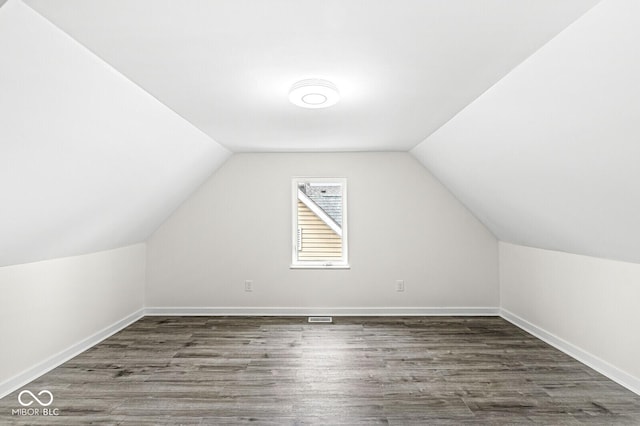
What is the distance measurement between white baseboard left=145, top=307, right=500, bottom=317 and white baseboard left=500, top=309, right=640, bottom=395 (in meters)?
0.52

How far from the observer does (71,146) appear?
2270mm

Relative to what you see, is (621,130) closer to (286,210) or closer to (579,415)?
(579,415)

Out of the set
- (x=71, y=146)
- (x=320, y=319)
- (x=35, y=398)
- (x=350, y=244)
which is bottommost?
(x=35, y=398)

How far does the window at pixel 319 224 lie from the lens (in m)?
4.92

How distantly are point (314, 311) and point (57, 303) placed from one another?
8.74ft

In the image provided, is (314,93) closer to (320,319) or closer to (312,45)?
(312,45)

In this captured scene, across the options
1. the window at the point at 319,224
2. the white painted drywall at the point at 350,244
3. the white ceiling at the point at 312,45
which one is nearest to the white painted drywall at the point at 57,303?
the white painted drywall at the point at 350,244

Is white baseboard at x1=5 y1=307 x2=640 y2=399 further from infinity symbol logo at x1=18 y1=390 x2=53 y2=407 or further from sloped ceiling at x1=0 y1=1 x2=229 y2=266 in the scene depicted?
sloped ceiling at x1=0 y1=1 x2=229 y2=266

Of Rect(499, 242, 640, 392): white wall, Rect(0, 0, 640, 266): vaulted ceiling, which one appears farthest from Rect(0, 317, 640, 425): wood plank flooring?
Rect(0, 0, 640, 266): vaulted ceiling

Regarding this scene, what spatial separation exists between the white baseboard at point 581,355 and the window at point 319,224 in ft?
6.97

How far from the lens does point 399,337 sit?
13.0 feet

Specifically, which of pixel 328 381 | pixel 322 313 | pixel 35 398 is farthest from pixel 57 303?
pixel 322 313

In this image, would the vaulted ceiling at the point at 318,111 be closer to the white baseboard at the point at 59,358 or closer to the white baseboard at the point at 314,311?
the white baseboard at the point at 59,358

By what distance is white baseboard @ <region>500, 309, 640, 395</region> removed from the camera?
9.22ft
